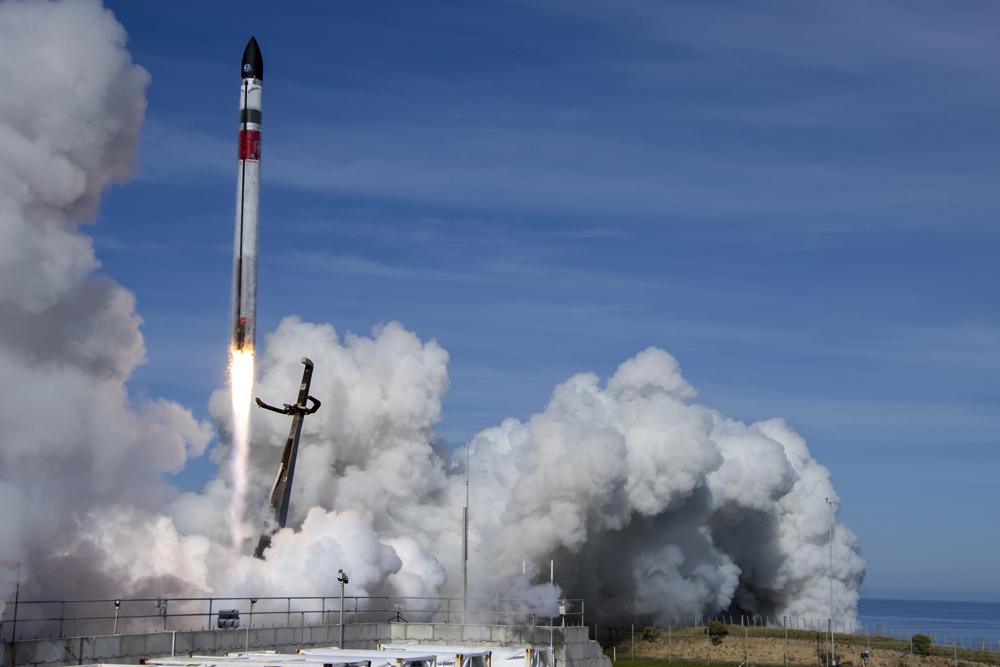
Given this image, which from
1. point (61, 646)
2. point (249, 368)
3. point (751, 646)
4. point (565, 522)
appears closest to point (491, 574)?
point (565, 522)

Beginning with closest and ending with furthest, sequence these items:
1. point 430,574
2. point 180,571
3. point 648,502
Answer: point 180,571 → point 430,574 → point 648,502

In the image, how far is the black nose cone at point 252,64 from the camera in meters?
61.3

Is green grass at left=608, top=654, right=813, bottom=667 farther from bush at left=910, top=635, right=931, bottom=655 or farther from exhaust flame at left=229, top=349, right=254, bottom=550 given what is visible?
exhaust flame at left=229, top=349, right=254, bottom=550

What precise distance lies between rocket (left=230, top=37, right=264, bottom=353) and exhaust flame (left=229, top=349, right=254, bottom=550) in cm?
61

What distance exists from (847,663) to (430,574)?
25.2m

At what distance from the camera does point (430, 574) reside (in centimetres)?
7119

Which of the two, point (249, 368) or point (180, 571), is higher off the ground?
point (249, 368)

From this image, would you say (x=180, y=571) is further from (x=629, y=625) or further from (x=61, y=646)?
(x=629, y=625)

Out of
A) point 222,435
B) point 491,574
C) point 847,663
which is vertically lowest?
point 847,663

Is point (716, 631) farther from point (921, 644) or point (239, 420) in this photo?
point (239, 420)

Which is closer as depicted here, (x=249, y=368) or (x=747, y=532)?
(x=249, y=368)

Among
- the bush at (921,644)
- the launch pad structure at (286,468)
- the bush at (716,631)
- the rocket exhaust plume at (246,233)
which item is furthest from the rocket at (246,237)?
the bush at (921,644)

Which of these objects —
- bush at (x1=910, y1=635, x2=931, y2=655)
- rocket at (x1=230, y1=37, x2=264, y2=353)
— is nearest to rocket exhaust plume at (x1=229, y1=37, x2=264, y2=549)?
rocket at (x1=230, y1=37, x2=264, y2=353)

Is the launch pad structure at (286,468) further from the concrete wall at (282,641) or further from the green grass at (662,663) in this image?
the green grass at (662,663)
